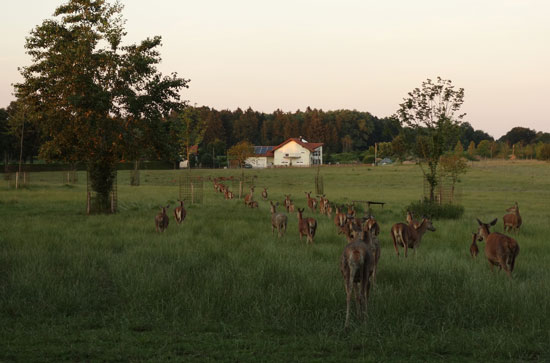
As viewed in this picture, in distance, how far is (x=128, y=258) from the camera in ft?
44.1

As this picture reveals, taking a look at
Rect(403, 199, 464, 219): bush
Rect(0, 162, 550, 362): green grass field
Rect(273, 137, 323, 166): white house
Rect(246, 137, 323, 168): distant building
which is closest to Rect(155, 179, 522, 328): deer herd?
Rect(0, 162, 550, 362): green grass field

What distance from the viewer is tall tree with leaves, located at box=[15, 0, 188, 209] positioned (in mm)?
26578

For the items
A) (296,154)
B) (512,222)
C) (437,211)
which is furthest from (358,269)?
(296,154)

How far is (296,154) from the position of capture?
13050 centimetres

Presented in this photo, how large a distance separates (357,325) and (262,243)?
8.79 metres

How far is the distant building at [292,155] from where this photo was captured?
425ft

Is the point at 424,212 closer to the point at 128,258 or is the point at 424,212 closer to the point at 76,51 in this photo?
the point at 128,258

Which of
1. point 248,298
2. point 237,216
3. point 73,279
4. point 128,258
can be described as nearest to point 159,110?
point 237,216

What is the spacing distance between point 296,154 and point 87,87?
10531 cm

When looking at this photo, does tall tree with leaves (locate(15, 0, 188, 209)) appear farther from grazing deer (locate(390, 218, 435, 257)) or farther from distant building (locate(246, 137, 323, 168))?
distant building (locate(246, 137, 323, 168))

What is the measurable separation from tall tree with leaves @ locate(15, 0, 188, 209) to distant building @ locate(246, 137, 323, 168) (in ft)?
319

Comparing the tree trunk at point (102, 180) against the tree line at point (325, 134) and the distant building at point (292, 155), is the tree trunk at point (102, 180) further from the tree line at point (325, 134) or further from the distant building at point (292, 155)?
the distant building at point (292, 155)

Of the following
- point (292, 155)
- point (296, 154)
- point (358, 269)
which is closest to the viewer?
point (358, 269)

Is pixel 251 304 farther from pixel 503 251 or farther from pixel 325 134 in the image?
pixel 325 134
